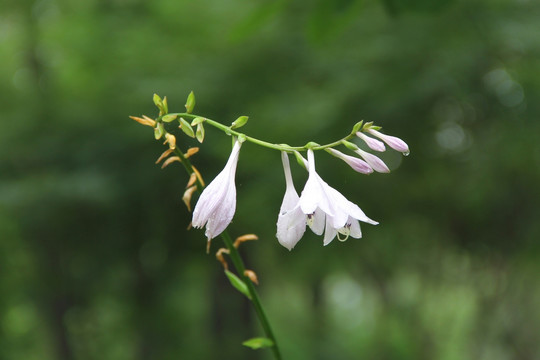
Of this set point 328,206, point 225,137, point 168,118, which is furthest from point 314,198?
point 225,137

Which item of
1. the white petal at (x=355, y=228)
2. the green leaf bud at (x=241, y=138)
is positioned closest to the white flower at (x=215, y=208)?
the green leaf bud at (x=241, y=138)

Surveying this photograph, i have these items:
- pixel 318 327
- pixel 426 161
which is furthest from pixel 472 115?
pixel 318 327

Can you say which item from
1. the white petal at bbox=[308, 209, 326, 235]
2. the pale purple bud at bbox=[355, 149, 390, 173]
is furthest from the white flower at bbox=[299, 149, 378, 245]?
the pale purple bud at bbox=[355, 149, 390, 173]

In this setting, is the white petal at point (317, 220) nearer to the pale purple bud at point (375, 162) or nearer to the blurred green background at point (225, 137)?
the pale purple bud at point (375, 162)

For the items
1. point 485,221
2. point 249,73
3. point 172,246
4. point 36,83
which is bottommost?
point 485,221

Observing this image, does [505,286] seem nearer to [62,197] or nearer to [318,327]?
[318,327]

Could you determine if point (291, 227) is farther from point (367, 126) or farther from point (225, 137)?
point (225, 137)

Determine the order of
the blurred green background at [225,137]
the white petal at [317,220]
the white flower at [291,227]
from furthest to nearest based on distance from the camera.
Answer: the blurred green background at [225,137], the white petal at [317,220], the white flower at [291,227]

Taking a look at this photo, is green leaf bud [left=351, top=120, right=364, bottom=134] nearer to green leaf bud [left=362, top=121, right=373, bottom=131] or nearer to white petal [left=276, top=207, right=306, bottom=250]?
green leaf bud [left=362, top=121, right=373, bottom=131]
